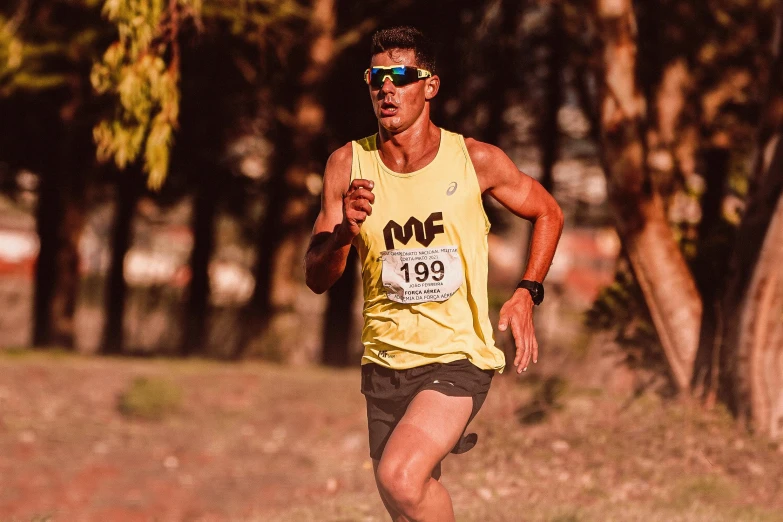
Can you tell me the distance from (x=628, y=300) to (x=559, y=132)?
9848 millimetres

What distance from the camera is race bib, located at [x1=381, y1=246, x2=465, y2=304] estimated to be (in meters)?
4.91

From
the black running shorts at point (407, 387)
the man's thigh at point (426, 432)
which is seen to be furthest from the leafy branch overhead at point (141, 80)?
the man's thigh at point (426, 432)

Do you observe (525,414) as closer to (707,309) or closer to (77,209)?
(707,309)

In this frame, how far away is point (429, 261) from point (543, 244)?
1.74 ft

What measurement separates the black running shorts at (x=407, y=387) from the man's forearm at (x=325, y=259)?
415mm

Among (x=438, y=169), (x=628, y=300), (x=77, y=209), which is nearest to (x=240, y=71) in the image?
(x=77, y=209)

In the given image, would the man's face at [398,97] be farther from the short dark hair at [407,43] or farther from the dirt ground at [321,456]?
the dirt ground at [321,456]

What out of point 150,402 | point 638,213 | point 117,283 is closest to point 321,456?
point 150,402

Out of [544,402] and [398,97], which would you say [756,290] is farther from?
[398,97]

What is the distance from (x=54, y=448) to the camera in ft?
36.4

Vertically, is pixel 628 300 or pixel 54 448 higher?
pixel 628 300

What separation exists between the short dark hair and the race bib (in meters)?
0.77

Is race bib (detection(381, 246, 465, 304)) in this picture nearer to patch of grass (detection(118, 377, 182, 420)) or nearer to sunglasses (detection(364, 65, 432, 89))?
sunglasses (detection(364, 65, 432, 89))

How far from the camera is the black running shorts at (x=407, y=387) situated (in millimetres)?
4996
